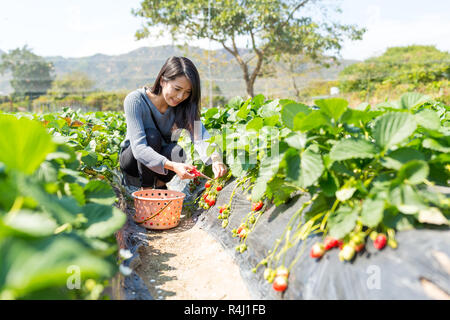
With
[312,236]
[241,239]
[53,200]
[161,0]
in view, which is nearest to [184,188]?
[241,239]

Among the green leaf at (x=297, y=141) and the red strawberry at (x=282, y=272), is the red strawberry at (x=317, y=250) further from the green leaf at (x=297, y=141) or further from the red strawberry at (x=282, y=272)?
the green leaf at (x=297, y=141)

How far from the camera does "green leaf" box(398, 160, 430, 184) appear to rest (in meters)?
0.95

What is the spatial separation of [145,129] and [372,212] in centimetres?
194

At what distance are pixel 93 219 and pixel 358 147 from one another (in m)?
0.78

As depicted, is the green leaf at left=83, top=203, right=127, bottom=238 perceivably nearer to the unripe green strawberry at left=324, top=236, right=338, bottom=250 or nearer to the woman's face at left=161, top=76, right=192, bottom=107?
the unripe green strawberry at left=324, top=236, right=338, bottom=250

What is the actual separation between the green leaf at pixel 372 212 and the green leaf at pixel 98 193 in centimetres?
71

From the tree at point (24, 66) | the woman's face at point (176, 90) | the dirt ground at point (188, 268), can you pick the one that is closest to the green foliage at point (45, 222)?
the dirt ground at point (188, 268)

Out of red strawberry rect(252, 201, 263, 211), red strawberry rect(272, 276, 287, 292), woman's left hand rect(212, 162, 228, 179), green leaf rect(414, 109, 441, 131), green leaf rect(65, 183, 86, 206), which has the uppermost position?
green leaf rect(414, 109, 441, 131)

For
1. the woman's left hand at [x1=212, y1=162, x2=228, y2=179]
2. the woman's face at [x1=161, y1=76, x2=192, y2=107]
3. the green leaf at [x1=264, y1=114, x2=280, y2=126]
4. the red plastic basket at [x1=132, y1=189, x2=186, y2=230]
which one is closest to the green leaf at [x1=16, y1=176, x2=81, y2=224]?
the green leaf at [x1=264, y1=114, x2=280, y2=126]

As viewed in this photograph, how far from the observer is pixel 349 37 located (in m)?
13.3

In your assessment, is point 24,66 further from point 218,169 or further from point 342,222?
point 342,222

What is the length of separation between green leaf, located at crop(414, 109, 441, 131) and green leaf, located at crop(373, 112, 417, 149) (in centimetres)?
10

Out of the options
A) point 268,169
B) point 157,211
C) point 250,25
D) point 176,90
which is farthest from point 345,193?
point 250,25

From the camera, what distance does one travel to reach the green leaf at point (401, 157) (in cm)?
102
